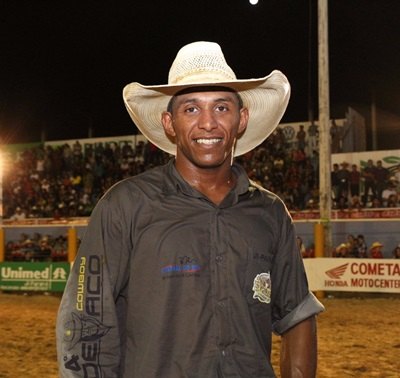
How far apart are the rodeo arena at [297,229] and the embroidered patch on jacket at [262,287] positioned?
4864mm

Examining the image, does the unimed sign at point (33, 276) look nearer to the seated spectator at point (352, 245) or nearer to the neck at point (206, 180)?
the seated spectator at point (352, 245)

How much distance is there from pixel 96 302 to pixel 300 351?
0.76m

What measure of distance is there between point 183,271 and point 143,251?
0.14m

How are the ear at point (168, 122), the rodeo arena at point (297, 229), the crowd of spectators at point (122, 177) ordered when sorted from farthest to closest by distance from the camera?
the crowd of spectators at point (122, 177) → the rodeo arena at point (297, 229) → the ear at point (168, 122)

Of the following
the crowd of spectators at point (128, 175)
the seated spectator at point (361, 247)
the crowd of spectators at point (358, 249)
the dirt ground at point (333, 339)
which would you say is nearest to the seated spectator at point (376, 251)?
the crowd of spectators at point (358, 249)

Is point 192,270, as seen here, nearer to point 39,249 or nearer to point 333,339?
point 333,339

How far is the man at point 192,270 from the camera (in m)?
1.95

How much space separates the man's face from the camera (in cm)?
216

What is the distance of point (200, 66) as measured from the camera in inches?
87.7

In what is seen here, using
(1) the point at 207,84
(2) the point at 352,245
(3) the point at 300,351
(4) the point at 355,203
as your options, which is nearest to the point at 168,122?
(1) the point at 207,84

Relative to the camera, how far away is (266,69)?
1572 inches

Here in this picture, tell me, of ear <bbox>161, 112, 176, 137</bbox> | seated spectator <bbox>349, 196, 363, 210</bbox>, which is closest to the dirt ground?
ear <bbox>161, 112, 176, 137</bbox>

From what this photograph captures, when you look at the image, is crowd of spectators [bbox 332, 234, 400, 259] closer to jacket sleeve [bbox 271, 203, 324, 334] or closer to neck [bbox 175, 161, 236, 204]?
jacket sleeve [bbox 271, 203, 324, 334]

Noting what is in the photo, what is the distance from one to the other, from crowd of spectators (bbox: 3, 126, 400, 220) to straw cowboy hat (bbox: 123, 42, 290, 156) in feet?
47.7
